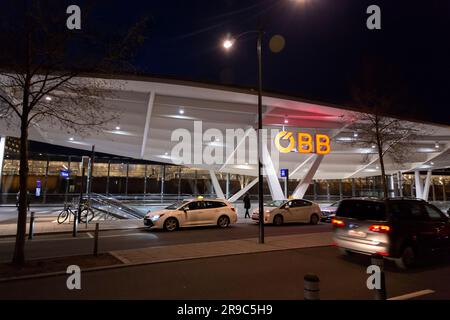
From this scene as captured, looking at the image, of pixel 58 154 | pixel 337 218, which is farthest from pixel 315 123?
pixel 58 154

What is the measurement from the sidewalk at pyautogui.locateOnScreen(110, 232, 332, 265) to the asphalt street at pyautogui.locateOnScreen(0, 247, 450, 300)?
53 cm

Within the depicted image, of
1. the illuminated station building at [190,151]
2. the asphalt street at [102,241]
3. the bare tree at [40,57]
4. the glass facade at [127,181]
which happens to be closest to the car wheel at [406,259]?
the asphalt street at [102,241]

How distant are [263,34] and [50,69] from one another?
292 inches

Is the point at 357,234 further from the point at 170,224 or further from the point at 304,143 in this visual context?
the point at 304,143

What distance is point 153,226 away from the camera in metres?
14.8

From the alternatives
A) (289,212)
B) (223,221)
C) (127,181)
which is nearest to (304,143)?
(289,212)

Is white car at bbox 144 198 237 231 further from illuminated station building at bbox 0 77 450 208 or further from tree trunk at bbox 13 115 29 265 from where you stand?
tree trunk at bbox 13 115 29 265

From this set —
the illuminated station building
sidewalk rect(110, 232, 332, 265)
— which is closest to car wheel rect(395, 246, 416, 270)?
sidewalk rect(110, 232, 332, 265)

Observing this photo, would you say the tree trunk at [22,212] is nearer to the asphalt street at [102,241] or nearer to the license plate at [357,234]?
the asphalt street at [102,241]

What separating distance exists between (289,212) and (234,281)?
12145mm

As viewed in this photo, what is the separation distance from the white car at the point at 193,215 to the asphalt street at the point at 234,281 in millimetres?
6624

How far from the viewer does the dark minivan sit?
7.66 m

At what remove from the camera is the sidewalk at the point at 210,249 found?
8.66 meters
